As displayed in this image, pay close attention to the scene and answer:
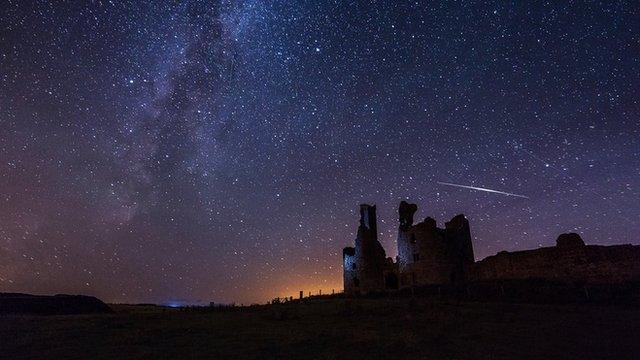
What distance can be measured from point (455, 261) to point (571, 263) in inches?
473

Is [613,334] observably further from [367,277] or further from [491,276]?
[367,277]

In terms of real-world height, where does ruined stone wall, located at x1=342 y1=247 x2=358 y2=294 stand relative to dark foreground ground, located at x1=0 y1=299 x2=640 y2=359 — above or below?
above

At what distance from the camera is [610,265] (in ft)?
103

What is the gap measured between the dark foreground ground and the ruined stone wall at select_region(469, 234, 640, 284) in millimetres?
10821

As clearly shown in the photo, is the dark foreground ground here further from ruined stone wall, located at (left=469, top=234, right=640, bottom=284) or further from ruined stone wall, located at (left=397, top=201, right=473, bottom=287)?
ruined stone wall, located at (left=397, top=201, right=473, bottom=287)

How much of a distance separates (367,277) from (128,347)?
118 ft

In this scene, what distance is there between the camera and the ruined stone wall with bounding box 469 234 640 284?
31.0 meters

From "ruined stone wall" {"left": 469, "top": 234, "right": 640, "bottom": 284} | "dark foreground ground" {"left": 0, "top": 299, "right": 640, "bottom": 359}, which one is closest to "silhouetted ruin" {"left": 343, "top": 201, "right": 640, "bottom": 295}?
"ruined stone wall" {"left": 469, "top": 234, "right": 640, "bottom": 284}

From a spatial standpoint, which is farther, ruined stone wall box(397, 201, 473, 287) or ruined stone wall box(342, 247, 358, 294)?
ruined stone wall box(342, 247, 358, 294)

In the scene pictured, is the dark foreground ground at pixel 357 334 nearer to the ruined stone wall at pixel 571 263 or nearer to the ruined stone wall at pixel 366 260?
Result: the ruined stone wall at pixel 571 263

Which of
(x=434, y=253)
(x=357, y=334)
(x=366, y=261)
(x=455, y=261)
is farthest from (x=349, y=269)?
(x=357, y=334)

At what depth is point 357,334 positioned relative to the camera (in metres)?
17.0

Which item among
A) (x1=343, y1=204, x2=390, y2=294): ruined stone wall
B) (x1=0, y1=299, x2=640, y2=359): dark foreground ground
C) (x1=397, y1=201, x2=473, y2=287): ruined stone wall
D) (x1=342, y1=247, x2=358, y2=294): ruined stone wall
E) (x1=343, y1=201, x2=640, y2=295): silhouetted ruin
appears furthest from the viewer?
(x1=342, y1=247, x2=358, y2=294): ruined stone wall

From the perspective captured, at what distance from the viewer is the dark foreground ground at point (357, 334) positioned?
1445 cm
